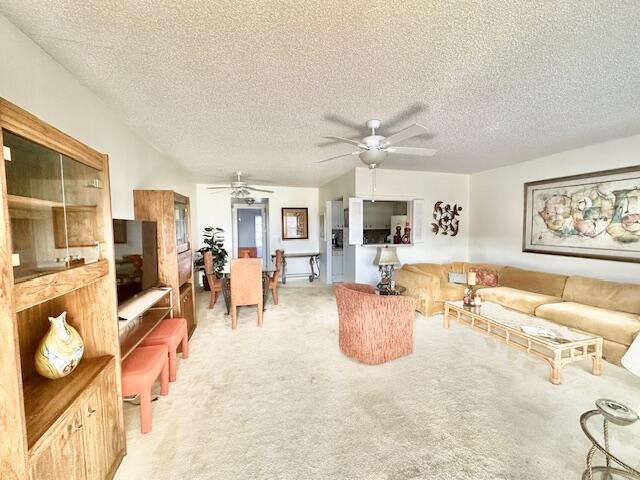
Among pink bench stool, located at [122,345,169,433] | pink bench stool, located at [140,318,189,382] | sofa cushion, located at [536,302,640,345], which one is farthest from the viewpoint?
sofa cushion, located at [536,302,640,345]

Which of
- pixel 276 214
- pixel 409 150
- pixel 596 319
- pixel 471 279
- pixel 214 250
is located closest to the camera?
pixel 409 150

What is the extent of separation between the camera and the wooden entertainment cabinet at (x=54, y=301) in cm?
84

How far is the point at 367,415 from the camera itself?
190 centimetres

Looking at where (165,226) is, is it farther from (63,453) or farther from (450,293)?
(450,293)

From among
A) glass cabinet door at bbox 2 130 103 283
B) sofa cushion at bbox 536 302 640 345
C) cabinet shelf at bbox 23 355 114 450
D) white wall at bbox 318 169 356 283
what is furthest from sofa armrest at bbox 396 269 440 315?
glass cabinet door at bbox 2 130 103 283

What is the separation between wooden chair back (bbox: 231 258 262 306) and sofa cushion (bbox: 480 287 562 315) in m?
3.34

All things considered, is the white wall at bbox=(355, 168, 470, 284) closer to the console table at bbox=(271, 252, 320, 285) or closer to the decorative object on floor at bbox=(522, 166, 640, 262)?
the decorative object on floor at bbox=(522, 166, 640, 262)

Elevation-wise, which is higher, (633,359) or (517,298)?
(633,359)

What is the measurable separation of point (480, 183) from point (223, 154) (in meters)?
4.80

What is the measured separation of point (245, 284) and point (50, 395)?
2479 mm

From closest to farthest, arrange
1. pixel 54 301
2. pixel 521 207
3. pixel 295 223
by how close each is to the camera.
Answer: pixel 54 301 → pixel 521 207 → pixel 295 223

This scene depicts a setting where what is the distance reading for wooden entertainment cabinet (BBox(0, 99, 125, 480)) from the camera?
841 millimetres

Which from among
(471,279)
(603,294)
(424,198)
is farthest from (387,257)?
(603,294)

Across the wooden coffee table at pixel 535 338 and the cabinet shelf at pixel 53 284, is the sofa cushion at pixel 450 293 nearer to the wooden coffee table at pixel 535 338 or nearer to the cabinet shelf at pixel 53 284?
the wooden coffee table at pixel 535 338
